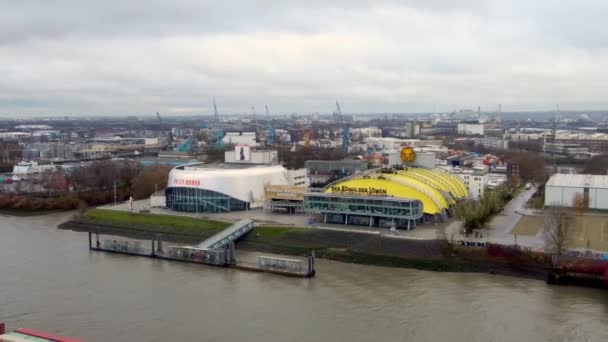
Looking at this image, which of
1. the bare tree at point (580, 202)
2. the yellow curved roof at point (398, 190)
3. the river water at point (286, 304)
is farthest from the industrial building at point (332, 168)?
Result: the river water at point (286, 304)

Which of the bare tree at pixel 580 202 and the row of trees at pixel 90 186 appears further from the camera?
the row of trees at pixel 90 186

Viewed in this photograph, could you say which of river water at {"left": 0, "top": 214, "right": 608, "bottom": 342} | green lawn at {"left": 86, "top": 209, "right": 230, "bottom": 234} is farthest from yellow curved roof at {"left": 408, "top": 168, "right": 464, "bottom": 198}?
river water at {"left": 0, "top": 214, "right": 608, "bottom": 342}

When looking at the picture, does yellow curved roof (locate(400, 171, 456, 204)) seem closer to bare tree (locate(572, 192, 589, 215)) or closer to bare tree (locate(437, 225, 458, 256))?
bare tree (locate(437, 225, 458, 256))

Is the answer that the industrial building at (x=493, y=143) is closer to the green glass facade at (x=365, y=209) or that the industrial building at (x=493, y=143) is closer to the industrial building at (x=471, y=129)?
the industrial building at (x=471, y=129)

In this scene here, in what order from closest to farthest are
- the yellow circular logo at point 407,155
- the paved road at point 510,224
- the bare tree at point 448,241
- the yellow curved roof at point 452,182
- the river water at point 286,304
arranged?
Result: the river water at point 286,304
the bare tree at point 448,241
the paved road at point 510,224
the yellow curved roof at point 452,182
the yellow circular logo at point 407,155

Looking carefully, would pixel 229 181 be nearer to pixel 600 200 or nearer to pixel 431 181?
pixel 431 181

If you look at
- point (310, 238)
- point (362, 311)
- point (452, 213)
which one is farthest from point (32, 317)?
point (452, 213)

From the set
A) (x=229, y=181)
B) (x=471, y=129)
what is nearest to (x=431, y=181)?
(x=229, y=181)
